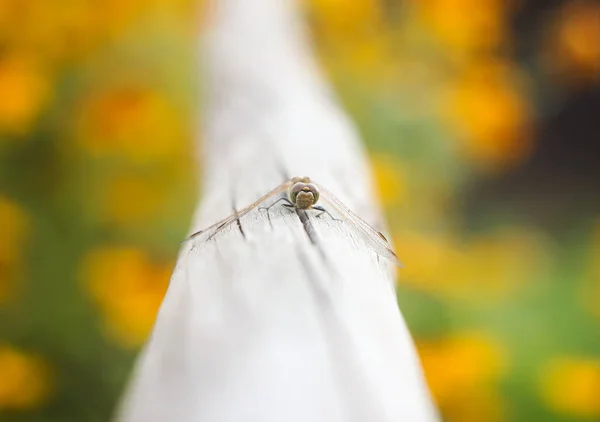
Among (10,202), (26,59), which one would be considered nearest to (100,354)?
(10,202)

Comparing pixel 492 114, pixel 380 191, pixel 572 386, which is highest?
pixel 492 114

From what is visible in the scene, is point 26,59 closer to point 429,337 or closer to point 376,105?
point 376,105

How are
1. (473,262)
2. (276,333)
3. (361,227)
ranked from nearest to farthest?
(276,333) < (361,227) < (473,262)

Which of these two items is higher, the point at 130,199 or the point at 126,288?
the point at 130,199

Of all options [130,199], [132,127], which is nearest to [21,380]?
[130,199]

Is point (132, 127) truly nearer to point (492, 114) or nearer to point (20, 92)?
point (20, 92)

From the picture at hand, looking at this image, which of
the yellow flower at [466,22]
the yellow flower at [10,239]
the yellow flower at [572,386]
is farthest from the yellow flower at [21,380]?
the yellow flower at [466,22]
